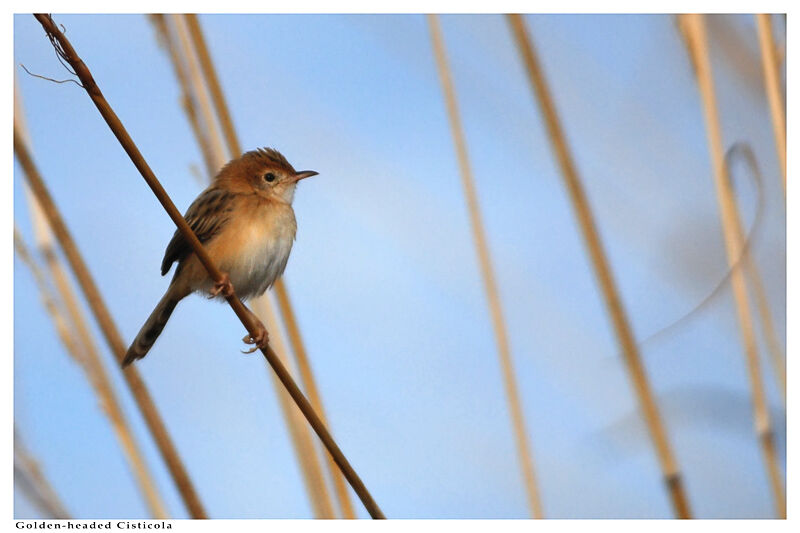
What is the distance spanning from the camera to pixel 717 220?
316 cm

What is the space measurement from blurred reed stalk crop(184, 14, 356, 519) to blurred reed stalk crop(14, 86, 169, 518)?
66 centimetres

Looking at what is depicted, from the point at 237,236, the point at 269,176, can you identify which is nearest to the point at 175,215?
the point at 237,236

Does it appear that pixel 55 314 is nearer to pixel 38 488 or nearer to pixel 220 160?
pixel 38 488

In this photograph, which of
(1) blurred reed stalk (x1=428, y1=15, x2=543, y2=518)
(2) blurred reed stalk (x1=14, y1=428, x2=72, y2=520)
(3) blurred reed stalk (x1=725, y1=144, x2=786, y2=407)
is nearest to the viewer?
(2) blurred reed stalk (x1=14, y1=428, x2=72, y2=520)

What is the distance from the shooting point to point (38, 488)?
2775 mm

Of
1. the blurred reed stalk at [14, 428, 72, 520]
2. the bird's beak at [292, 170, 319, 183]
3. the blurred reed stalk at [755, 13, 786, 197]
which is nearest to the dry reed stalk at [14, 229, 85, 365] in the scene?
the blurred reed stalk at [14, 428, 72, 520]

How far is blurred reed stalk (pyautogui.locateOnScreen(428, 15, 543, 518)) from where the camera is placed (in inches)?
117

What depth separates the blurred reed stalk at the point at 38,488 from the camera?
2.75 metres

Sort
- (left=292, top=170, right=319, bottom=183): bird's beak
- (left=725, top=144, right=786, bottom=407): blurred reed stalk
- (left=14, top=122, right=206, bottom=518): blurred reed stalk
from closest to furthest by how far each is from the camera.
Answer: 1. (left=14, top=122, right=206, bottom=518): blurred reed stalk
2. (left=725, top=144, right=786, bottom=407): blurred reed stalk
3. (left=292, top=170, right=319, bottom=183): bird's beak

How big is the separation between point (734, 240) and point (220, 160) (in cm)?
205

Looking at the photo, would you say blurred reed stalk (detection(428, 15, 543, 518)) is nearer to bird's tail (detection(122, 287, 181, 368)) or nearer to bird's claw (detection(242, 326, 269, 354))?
bird's claw (detection(242, 326, 269, 354))

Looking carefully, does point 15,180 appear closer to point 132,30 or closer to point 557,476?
point 132,30
